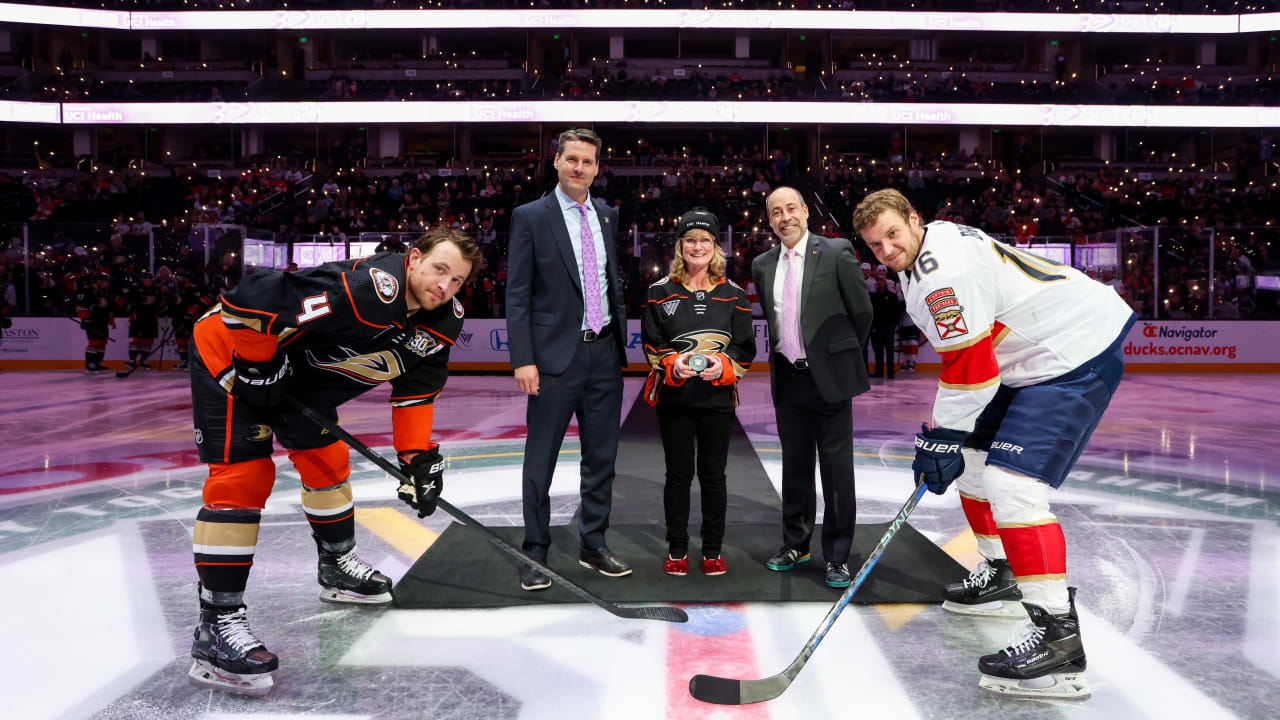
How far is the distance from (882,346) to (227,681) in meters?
11.3

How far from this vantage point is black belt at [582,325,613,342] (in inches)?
137

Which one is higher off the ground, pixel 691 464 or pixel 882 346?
pixel 691 464

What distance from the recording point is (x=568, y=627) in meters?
2.94

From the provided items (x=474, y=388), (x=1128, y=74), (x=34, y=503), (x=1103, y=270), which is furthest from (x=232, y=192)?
(x=1128, y=74)

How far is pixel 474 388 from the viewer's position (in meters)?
11.3

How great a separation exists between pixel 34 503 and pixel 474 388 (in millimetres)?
6696

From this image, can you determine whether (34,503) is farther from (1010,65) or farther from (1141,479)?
(1010,65)

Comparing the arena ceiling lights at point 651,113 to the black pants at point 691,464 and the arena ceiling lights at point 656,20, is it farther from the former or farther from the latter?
the black pants at point 691,464

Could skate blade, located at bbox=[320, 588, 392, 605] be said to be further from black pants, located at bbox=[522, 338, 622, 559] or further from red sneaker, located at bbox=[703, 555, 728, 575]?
red sneaker, located at bbox=[703, 555, 728, 575]

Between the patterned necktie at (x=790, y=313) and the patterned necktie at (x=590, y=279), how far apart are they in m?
0.83

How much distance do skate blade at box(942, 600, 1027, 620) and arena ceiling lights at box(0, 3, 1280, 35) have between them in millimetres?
27001

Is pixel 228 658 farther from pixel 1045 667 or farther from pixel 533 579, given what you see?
pixel 1045 667

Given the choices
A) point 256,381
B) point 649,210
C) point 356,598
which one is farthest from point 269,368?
point 649,210

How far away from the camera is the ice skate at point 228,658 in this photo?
2441mm
